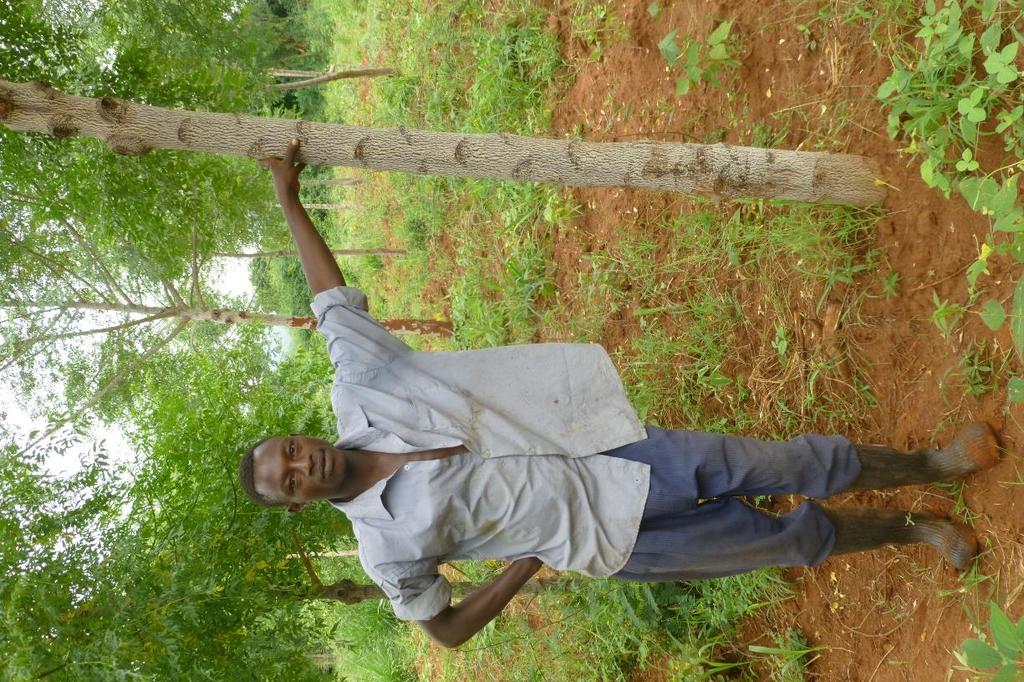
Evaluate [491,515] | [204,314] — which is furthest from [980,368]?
[204,314]

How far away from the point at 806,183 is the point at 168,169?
139 inches

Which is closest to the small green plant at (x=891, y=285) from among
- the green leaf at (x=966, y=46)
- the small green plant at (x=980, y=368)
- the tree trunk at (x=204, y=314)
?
the small green plant at (x=980, y=368)

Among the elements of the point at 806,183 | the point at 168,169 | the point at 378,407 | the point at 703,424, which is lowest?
the point at 703,424

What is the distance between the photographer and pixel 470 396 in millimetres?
2941

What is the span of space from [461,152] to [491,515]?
4.95 feet

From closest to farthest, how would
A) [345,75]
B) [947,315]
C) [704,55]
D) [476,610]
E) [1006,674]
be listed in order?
[1006,674] < [476,610] < [947,315] < [704,55] < [345,75]

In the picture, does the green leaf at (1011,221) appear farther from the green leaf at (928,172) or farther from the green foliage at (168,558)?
the green foliage at (168,558)

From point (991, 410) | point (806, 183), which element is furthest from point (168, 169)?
point (991, 410)

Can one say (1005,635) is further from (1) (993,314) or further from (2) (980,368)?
(2) (980,368)

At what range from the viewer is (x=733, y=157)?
3.31m

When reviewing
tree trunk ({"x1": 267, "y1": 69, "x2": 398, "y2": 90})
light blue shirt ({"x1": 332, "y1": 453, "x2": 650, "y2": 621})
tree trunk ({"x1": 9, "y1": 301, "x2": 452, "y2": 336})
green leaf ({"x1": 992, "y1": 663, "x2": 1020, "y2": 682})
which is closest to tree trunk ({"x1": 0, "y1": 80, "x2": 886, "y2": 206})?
light blue shirt ({"x1": 332, "y1": 453, "x2": 650, "y2": 621})

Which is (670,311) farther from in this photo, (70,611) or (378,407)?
(70,611)

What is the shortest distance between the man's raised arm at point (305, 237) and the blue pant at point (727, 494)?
1332 mm

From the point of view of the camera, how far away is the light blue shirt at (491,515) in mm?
2746
